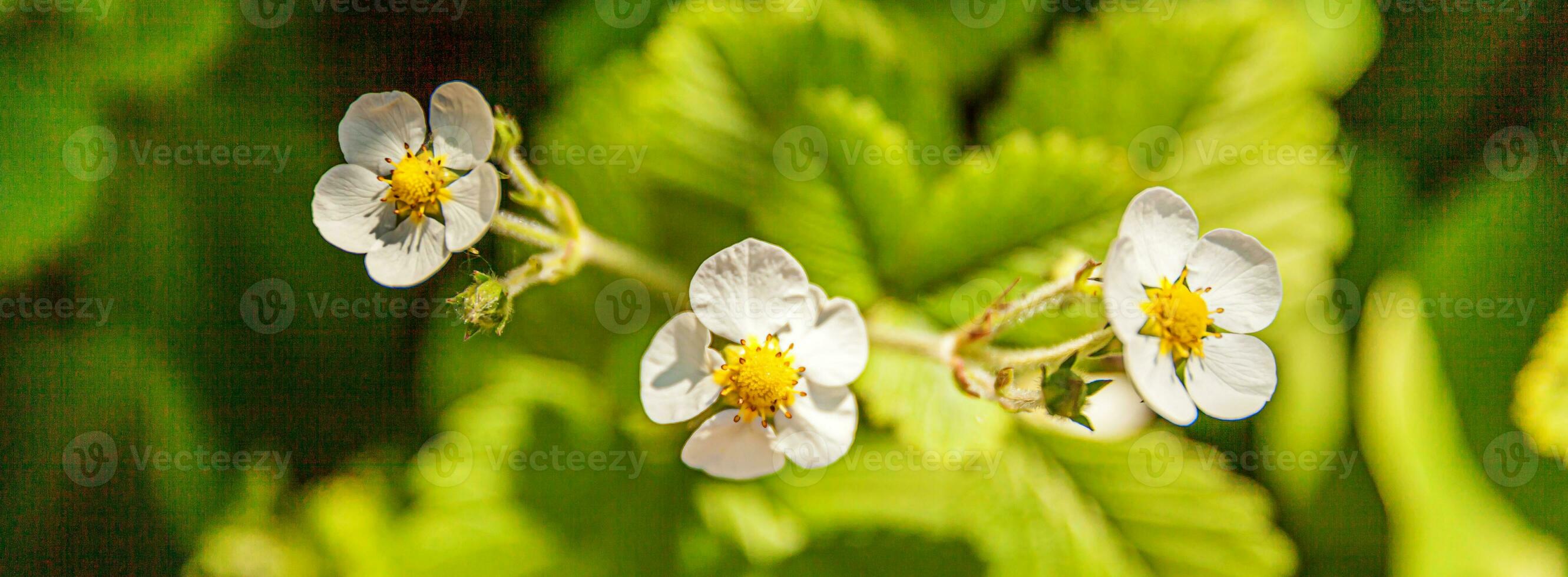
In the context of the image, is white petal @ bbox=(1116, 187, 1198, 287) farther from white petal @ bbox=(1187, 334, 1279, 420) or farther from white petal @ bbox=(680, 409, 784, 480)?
white petal @ bbox=(680, 409, 784, 480)

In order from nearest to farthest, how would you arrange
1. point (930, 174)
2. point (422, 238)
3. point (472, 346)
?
1. point (422, 238)
2. point (930, 174)
3. point (472, 346)

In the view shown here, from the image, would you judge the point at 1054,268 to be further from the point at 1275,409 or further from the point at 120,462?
the point at 120,462

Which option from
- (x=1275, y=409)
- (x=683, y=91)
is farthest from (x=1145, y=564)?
(x=683, y=91)

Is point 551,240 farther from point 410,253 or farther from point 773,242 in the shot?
point 773,242

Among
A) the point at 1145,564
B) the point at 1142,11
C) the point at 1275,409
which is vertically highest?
the point at 1142,11

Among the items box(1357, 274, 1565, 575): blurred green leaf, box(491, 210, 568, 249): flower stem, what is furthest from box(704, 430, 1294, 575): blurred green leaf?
box(491, 210, 568, 249): flower stem

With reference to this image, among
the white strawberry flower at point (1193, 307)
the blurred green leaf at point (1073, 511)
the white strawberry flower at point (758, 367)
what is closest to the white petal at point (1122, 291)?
the white strawberry flower at point (1193, 307)
